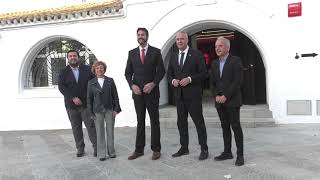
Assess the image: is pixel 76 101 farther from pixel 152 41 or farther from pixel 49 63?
pixel 49 63

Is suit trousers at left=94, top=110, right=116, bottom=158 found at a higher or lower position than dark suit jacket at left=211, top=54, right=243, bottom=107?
lower

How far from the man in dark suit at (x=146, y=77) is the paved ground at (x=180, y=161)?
0.67 meters

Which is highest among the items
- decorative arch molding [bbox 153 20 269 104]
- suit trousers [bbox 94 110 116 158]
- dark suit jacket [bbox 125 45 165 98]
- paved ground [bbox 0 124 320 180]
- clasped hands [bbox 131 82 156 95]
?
decorative arch molding [bbox 153 20 269 104]

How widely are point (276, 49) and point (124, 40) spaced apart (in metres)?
3.84

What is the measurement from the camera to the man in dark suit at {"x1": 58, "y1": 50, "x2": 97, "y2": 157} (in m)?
7.51

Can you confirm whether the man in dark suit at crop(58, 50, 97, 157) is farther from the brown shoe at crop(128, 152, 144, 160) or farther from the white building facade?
the white building facade

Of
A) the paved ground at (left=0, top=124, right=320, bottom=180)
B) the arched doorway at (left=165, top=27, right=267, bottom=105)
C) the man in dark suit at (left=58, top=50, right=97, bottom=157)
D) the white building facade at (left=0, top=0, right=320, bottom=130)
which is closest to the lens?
the paved ground at (left=0, top=124, right=320, bottom=180)

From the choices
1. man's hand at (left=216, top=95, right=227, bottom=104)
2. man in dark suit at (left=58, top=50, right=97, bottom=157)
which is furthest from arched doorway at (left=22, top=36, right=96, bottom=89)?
man's hand at (left=216, top=95, right=227, bottom=104)

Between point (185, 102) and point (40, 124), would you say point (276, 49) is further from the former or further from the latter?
point (40, 124)

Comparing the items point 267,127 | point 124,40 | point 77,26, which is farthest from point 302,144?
point 77,26

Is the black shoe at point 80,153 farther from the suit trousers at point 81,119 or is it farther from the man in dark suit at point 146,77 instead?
the man in dark suit at point 146,77

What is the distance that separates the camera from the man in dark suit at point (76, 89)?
7512mm

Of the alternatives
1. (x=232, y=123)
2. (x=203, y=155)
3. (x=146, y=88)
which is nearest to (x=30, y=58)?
(x=146, y=88)

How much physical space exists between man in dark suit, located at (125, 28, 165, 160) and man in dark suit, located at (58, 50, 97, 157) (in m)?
0.92
